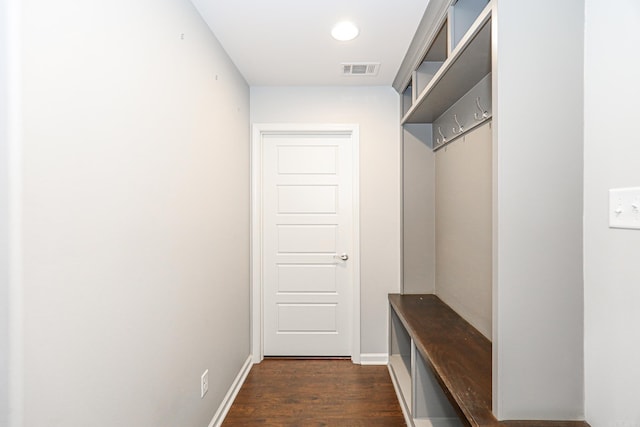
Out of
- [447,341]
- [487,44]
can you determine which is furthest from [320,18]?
[447,341]

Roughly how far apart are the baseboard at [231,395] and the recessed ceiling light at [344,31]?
8.10ft

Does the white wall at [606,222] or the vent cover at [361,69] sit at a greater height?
the vent cover at [361,69]

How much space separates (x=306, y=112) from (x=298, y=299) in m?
1.67

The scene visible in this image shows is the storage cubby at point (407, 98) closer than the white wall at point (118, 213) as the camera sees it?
No

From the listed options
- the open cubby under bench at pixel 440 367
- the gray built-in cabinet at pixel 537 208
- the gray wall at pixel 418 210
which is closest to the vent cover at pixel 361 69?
the gray wall at pixel 418 210

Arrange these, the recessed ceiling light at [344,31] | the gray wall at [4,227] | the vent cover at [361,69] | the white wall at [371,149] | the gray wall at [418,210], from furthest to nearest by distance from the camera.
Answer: the white wall at [371,149]
the gray wall at [418,210]
the vent cover at [361,69]
the recessed ceiling light at [344,31]
the gray wall at [4,227]

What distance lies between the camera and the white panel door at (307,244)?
124 inches

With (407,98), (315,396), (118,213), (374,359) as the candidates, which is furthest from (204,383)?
(407,98)

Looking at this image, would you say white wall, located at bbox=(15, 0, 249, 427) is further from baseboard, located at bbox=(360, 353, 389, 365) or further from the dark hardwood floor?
baseboard, located at bbox=(360, 353, 389, 365)

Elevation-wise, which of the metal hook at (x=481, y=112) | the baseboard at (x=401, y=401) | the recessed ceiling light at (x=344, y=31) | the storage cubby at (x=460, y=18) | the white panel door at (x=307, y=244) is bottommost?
the baseboard at (x=401, y=401)

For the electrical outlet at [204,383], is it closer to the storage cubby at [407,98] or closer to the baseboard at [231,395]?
the baseboard at [231,395]

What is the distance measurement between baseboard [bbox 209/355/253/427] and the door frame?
0.19 metres

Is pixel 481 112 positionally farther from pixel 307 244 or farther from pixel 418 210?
pixel 307 244

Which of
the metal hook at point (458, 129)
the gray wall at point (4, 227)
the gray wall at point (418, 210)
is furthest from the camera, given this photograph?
the gray wall at point (418, 210)
